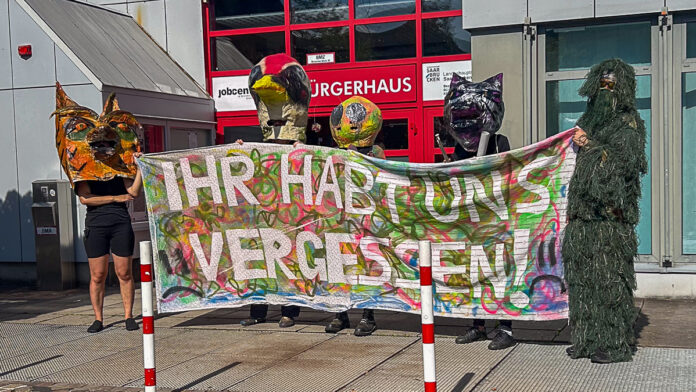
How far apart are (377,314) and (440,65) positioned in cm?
455

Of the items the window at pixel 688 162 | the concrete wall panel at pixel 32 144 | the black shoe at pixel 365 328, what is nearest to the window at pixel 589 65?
the window at pixel 688 162

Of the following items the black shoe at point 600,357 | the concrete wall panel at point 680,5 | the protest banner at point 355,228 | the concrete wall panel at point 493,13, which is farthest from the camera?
the concrete wall panel at point 493,13

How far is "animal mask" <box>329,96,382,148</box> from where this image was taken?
8195 millimetres

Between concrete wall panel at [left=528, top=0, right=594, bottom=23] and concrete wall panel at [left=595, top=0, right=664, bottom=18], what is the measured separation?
0.33 feet

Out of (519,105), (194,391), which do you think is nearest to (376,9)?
(519,105)

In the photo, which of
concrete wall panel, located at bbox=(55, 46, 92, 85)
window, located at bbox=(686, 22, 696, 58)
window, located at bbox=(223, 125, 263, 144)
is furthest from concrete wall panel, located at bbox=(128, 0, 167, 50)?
window, located at bbox=(686, 22, 696, 58)

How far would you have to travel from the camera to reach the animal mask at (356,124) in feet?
26.9

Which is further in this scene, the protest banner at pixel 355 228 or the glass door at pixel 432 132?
the glass door at pixel 432 132

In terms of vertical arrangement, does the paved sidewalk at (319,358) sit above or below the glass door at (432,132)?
below

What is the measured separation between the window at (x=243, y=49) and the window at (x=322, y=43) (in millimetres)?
264

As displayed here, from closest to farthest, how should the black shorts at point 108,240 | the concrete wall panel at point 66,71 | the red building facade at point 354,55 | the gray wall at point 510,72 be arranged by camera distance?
the black shorts at point 108,240 < the gray wall at point 510,72 < the concrete wall panel at point 66,71 < the red building facade at point 354,55

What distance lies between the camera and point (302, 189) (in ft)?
25.7

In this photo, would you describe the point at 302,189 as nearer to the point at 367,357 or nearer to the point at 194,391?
the point at 367,357

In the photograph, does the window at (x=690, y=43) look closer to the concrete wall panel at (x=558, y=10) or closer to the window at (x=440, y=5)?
the concrete wall panel at (x=558, y=10)
